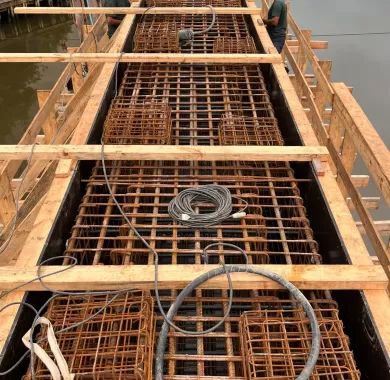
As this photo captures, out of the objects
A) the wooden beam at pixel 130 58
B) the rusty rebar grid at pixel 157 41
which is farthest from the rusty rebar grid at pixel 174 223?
the rusty rebar grid at pixel 157 41

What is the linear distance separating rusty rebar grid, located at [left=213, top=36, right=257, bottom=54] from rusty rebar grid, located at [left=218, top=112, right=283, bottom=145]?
189cm

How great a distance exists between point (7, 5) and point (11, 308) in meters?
19.5

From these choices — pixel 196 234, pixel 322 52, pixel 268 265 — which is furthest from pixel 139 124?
pixel 322 52

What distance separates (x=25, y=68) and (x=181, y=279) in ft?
50.4

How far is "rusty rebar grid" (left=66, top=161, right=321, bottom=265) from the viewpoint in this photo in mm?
3455

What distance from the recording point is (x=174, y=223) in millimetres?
3744

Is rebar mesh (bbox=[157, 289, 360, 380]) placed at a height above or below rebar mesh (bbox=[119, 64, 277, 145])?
below

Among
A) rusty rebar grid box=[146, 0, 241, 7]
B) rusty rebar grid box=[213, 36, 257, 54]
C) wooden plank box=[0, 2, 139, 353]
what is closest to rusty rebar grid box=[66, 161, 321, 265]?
wooden plank box=[0, 2, 139, 353]

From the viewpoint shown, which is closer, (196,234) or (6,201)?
(196,234)

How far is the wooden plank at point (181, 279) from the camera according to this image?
276cm

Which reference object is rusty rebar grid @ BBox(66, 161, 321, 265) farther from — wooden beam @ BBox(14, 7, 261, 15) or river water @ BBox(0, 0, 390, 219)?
river water @ BBox(0, 0, 390, 219)

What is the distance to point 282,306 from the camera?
314 cm

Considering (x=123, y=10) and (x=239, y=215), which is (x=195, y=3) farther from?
(x=239, y=215)

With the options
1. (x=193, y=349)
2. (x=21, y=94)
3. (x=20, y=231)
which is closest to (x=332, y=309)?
(x=193, y=349)
